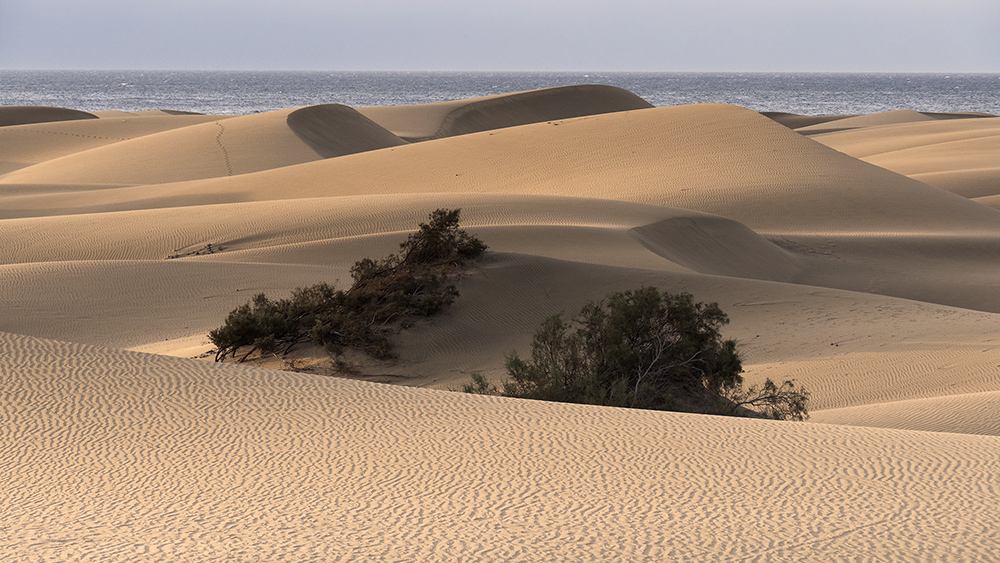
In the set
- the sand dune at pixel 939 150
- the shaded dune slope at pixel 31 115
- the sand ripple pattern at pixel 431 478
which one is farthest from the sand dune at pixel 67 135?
the sand ripple pattern at pixel 431 478

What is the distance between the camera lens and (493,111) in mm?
57312

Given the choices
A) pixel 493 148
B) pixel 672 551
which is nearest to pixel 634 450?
pixel 672 551

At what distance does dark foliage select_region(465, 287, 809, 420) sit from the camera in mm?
8352

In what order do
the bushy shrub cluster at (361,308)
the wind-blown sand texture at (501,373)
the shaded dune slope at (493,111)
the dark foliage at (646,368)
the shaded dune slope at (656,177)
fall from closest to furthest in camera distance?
1. the wind-blown sand texture at (501,373)
2. the dark foliage at (646,368)
3. the bushy shrub cluster at (361,308)
4. the shaded dune slope at (656,177)
5. the shaded dune slope at (493,111)

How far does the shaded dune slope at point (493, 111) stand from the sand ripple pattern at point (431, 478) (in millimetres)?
46739

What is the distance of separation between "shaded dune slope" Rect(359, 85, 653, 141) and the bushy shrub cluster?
3998 centimetres

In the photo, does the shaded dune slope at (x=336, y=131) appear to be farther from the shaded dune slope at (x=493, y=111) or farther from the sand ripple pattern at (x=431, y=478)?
the sand ripple pattern at (x=431, y=478)

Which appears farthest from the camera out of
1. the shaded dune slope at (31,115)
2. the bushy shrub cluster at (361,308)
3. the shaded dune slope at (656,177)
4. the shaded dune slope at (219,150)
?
the shaded dune slope at (31,115)

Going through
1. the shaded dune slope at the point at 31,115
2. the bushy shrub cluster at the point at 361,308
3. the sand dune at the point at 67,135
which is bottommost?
the sand dune at the point at 67,135

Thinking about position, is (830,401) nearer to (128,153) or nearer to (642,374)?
(642,374)

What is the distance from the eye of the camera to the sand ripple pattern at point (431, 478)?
3.79 meters

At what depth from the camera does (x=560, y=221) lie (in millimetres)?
19016

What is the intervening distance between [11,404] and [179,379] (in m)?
1.10

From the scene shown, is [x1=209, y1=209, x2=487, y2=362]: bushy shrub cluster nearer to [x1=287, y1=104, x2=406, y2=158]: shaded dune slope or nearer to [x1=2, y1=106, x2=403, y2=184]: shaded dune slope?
[x1=2, y1=106, x2=403, y2=184]: shaded dune slope
